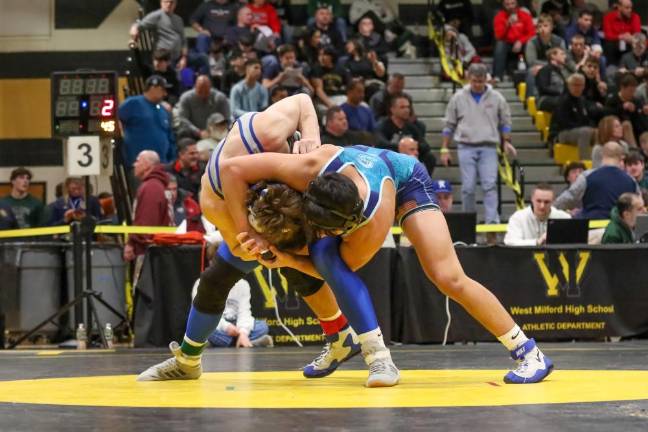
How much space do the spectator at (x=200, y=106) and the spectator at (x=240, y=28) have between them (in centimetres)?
237

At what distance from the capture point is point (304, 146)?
5.21m

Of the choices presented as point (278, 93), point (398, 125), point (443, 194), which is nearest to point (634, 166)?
point (443, 194)

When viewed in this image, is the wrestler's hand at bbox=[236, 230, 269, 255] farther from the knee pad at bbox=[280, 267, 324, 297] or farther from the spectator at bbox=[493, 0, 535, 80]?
the spectator at bbox=[493, 0, 535, 80]

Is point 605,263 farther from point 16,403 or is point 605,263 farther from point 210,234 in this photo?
point 16,403

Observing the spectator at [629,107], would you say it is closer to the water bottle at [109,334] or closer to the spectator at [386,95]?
the spectator at [386,95]

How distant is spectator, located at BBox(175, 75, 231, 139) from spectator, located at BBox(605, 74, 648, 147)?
4.31m

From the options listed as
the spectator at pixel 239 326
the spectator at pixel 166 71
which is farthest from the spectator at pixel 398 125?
the spectator at pixel 239 326

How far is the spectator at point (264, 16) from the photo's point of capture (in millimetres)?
15312

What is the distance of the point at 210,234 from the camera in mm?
9172

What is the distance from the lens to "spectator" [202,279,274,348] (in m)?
8.99

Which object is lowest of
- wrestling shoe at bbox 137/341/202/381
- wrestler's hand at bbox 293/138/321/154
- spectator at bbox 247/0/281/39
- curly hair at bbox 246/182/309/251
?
wrestling shoe at bbox 137/341/202/381

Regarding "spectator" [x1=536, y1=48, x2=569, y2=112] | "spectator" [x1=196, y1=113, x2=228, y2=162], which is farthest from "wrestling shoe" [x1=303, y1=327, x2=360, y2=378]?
"spectator" [x1=536, y1=48, x2=569, y2=112]

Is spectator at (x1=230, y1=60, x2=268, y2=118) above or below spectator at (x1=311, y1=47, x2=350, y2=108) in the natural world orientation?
below

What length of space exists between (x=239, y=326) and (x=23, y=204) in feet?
13.7
